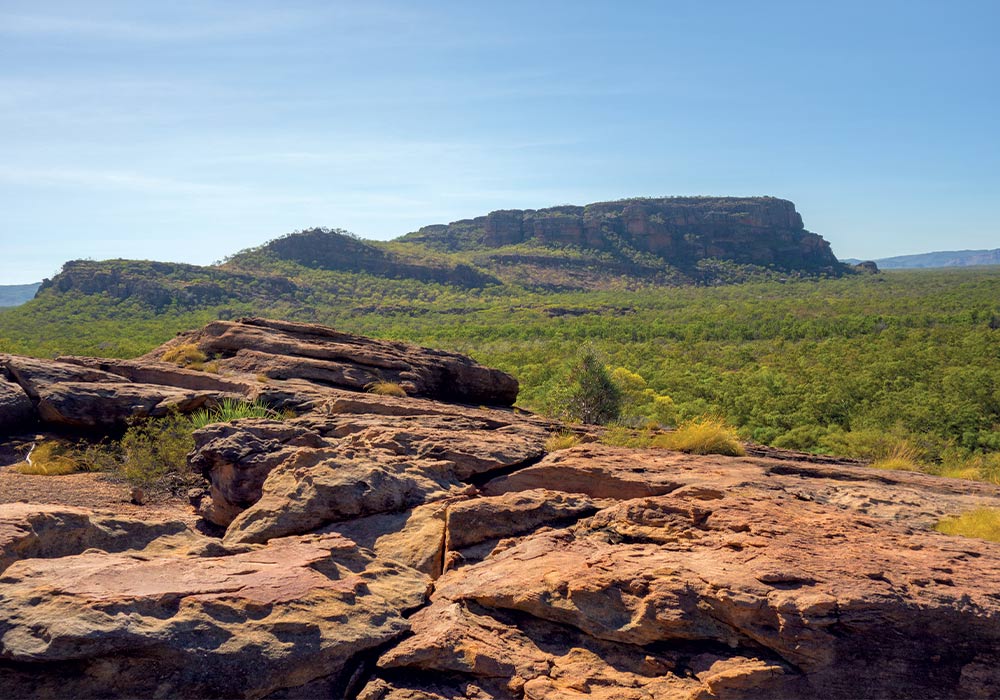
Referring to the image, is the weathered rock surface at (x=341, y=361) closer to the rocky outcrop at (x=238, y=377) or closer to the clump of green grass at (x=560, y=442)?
the rocky outcrop at (x=238, y=377)

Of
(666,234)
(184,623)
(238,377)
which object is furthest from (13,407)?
(666,234)

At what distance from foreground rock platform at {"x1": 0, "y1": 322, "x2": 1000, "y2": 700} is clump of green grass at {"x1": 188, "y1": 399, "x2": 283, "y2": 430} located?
10.3 feet

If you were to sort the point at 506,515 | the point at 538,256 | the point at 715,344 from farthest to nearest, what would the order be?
1. the point at 538,256
2. the point at 715,344
3. the point at 506,515

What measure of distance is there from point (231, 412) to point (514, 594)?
6.31 meters

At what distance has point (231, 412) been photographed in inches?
391

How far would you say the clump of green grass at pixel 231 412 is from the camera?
998 cm

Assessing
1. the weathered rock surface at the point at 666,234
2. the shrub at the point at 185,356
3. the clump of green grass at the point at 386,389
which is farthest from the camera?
the weathered rock surface at the point at 666,234

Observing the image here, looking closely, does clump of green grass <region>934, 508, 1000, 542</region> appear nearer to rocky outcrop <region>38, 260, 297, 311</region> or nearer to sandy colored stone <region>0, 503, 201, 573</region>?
sandy colored stone <region>0, 503, 201, 573</region>

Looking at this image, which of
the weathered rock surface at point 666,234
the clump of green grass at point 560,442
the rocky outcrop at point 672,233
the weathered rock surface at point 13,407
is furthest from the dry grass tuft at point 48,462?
the rocky outcrop at point 672,233

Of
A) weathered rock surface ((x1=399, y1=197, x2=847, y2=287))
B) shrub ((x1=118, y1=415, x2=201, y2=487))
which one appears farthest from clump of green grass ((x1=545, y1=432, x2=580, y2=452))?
weathered rock surface ((x1=399, y1=197, x2=847, y2=287))

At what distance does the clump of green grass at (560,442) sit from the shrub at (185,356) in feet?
26.4

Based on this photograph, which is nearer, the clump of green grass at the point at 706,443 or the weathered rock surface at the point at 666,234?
the clump of green grass at the point at 706,443

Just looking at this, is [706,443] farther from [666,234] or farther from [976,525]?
[666,234]

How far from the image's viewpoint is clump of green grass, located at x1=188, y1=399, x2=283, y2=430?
32.7 feet
